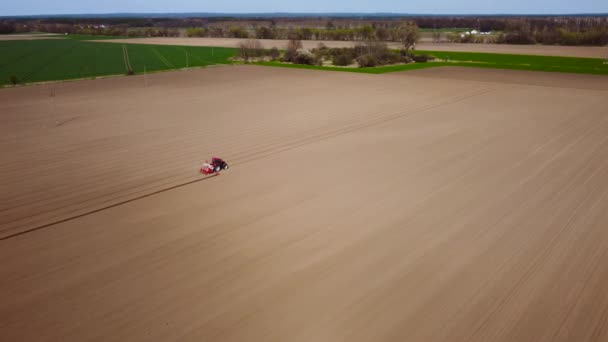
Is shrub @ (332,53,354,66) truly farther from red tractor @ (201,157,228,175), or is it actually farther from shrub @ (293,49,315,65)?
red tractor @ (201,157,228,175)

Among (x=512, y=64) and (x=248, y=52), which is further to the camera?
(x=248, y=52)

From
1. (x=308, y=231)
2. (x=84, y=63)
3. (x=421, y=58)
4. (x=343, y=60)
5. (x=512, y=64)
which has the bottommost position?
Answer: (x=308, y=231)

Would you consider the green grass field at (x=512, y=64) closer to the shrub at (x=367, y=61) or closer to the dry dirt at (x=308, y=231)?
the shrub at (x=367, y=61)

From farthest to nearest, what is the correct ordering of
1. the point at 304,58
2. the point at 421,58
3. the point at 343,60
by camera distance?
the point at 421,58 < the point at 304,58 < the point at 343,60

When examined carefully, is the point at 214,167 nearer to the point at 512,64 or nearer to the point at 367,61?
the point at 367,61

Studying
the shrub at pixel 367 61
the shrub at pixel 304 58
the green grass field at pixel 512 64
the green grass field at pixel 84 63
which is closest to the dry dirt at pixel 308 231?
the green grass field at pixel 84 63

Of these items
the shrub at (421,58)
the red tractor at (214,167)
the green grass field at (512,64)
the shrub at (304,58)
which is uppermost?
the shrub at (304,58)

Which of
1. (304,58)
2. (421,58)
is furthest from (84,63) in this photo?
(421,58)

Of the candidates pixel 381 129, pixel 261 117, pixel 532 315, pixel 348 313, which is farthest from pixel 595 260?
pixel 261 117
